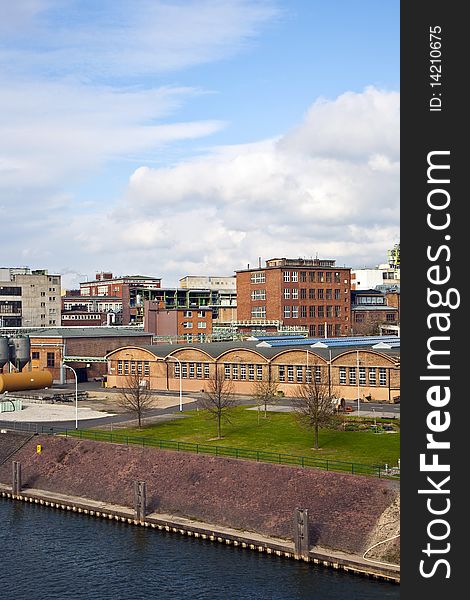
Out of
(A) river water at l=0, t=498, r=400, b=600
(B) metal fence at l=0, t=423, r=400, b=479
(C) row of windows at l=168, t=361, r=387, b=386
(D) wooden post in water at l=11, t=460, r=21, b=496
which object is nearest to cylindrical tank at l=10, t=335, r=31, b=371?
(C) row of windows at l=168, t=361, r=387, b=386

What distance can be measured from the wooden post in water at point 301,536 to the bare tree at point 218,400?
21310 millimetres

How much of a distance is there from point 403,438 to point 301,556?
75.2 feet

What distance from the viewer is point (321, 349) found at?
308 feet

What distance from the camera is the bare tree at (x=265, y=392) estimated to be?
7975 cm

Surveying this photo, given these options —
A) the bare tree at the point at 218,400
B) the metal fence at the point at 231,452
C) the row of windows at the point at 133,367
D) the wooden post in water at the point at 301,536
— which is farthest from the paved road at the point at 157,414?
the wooden post in water at the point at 301,536

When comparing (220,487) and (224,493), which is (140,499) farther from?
(224,493)

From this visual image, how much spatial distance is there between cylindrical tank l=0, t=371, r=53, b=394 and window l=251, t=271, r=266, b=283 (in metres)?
55.2

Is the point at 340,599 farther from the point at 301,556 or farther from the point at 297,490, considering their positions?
the point at 297,490

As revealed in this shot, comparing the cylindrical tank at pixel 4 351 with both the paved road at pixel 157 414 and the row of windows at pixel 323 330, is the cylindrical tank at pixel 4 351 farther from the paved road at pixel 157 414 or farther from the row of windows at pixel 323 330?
the row of windows at pixel 323 330

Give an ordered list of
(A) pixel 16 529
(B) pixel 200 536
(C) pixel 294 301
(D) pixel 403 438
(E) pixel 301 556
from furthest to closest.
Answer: (C) pixel 294 301 → (A) pixel 16 529 → (B) pixel 200 536 → (E) pixel 301 556 → (D) pixel 403 438

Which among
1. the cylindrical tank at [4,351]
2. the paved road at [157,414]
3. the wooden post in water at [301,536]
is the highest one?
the cylindrical tank at [4,351]

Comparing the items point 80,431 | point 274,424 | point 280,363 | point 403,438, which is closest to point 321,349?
point 280,363

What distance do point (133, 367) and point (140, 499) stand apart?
2076 inches

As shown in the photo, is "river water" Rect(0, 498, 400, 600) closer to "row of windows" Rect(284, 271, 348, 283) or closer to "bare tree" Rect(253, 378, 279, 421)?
"bare tree" Rect(253, 378, 279, 421)
